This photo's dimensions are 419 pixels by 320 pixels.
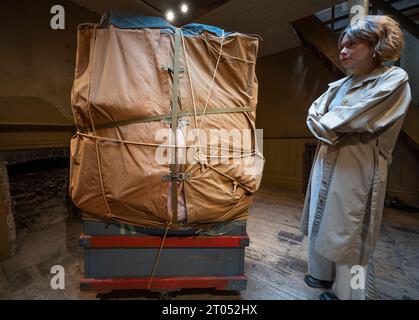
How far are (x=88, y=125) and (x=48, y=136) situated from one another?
132cm

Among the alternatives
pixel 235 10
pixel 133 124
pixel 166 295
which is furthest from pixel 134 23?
pixel 235 10

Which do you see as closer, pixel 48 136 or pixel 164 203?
pixel 164 203

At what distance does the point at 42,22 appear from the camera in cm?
182

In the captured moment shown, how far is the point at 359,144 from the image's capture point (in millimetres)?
968

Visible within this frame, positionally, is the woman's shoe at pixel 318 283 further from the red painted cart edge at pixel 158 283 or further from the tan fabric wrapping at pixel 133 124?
the tan fabric wrapping at pixel 133 124

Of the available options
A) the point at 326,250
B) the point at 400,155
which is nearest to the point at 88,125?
the point at 326,250

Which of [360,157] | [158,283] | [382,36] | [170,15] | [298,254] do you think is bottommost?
[298,254]

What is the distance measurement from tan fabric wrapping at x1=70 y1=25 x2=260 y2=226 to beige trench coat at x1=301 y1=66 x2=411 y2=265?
50cm

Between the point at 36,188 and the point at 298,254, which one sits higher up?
the point at 36,188

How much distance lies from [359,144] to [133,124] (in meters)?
1.04

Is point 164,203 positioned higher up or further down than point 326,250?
higher up

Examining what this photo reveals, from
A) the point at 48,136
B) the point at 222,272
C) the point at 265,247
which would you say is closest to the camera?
the point at 222,272

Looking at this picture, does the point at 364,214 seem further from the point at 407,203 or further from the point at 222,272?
the point at 407,203

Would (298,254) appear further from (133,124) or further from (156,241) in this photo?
(133,124)
